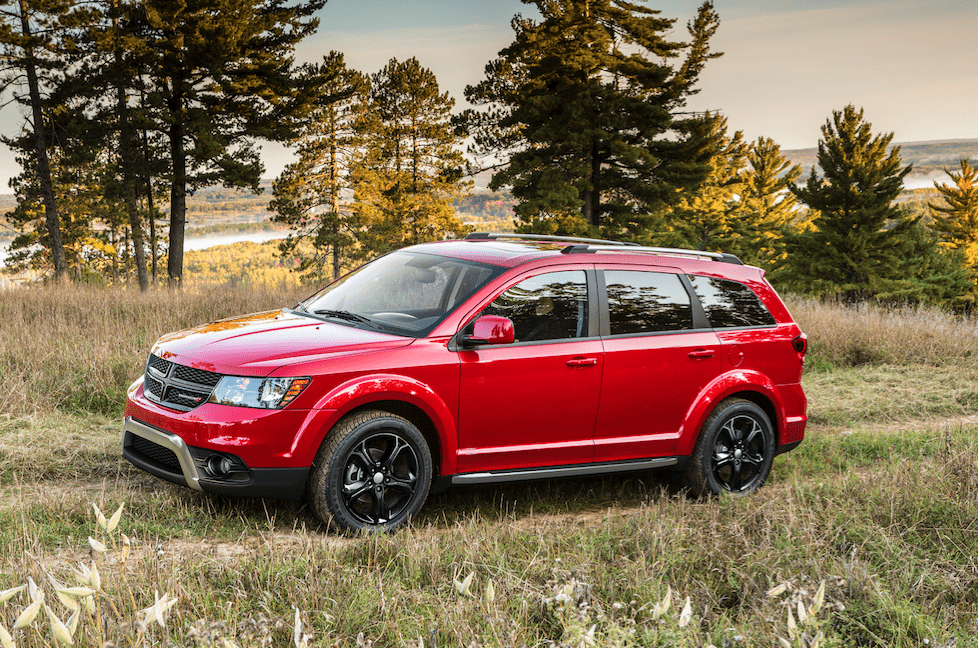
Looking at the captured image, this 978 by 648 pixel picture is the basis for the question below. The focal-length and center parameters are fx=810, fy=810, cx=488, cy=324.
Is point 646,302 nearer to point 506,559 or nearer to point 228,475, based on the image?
point 506,559

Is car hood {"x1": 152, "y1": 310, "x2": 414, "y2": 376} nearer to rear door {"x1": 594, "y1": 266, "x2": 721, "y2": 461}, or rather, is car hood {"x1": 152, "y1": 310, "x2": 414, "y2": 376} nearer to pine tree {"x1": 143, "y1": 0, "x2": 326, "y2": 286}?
rear door {"x1": 594, "y1": 266, "x2": 721, "y2": 461}

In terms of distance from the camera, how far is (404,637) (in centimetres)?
344

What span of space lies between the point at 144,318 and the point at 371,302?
6784 mm

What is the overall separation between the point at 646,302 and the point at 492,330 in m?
1.52

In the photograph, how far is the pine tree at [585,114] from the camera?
33.0 meters

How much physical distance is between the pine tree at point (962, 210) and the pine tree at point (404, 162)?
1899 inches

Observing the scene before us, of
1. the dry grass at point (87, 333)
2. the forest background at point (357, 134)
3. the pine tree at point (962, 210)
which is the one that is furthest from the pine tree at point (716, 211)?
the dry grass at point (87, 333)

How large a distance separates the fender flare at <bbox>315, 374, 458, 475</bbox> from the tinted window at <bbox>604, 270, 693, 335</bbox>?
1.47 meters

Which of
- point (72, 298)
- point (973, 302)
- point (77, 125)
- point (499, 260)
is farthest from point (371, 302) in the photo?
point (973, 302)

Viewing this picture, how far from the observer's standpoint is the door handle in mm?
5562

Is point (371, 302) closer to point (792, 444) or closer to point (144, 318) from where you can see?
point (792, 444)

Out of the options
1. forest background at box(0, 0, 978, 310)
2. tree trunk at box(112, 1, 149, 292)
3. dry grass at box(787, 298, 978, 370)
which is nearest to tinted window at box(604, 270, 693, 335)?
dry grass at box(787, 298, 978, 370)

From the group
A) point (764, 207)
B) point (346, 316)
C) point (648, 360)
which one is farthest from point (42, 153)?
point (764, 207)

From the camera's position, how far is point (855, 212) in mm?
49656
